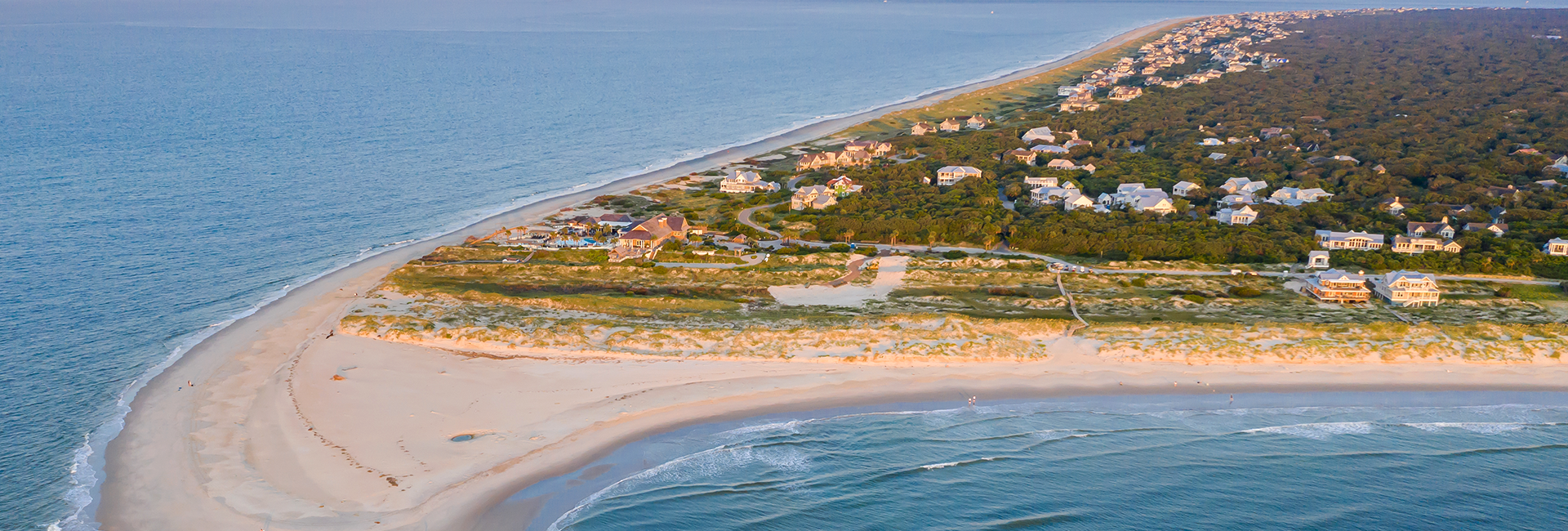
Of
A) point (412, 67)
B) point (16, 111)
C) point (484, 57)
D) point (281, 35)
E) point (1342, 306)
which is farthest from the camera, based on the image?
point (281, 35)

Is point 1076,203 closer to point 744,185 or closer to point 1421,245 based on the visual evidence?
point 1421,245

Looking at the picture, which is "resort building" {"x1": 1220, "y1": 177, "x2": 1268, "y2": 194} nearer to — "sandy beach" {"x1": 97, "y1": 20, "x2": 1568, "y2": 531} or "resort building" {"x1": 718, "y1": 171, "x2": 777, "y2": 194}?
"sandy beach" {"x1": 97, "y1": 20, "x2": 1568, "y2": 531}

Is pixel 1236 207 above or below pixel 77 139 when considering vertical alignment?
A: below

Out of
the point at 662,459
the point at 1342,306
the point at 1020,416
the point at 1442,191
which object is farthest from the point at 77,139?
the point at 1442,191

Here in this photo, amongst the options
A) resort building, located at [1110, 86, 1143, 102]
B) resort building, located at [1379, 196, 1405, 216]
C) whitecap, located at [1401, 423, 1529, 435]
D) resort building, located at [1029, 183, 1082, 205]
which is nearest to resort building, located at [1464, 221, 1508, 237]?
resort building, located at [1379, 196, 1405, 216]

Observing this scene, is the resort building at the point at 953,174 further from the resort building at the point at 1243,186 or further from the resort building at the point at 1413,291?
the resort building at the point at 1413,291

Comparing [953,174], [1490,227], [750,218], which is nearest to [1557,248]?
[1490,227]

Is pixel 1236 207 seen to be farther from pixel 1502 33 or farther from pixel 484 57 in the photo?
pixel 1502 33
